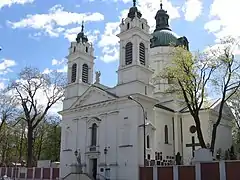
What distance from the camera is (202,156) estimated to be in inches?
1070

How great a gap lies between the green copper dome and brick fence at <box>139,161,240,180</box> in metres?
24.3

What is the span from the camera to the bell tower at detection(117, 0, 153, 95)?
35.8 m

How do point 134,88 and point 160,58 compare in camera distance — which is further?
point 160,58

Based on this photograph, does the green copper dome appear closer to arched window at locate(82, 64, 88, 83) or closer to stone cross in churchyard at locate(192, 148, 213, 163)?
arched window at locate(82, 64, 88, 83)

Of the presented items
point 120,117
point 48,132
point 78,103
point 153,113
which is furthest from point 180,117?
point 48,132

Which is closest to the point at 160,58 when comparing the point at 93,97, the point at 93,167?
the point at 93,97

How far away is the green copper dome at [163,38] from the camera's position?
166 feet

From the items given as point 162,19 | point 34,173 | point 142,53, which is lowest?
point 34,173

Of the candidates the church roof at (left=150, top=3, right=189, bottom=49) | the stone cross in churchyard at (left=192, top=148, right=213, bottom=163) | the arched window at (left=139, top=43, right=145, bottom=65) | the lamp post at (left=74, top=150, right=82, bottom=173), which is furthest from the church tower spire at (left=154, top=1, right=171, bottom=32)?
the stone cross in churchyard at (left=192, top=148, right=213, bottom=163)

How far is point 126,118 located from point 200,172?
1039cm

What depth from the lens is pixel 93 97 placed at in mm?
39750

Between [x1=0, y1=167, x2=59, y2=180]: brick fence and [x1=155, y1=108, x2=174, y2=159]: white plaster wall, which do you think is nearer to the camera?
[x1=155, y1=108, x2=174, y2=159]: white plaster wall

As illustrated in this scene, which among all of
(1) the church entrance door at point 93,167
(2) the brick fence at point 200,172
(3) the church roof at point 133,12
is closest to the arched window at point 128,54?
(3) the church roof at point 133,12

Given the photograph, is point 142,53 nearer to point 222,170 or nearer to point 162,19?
point 222,170
